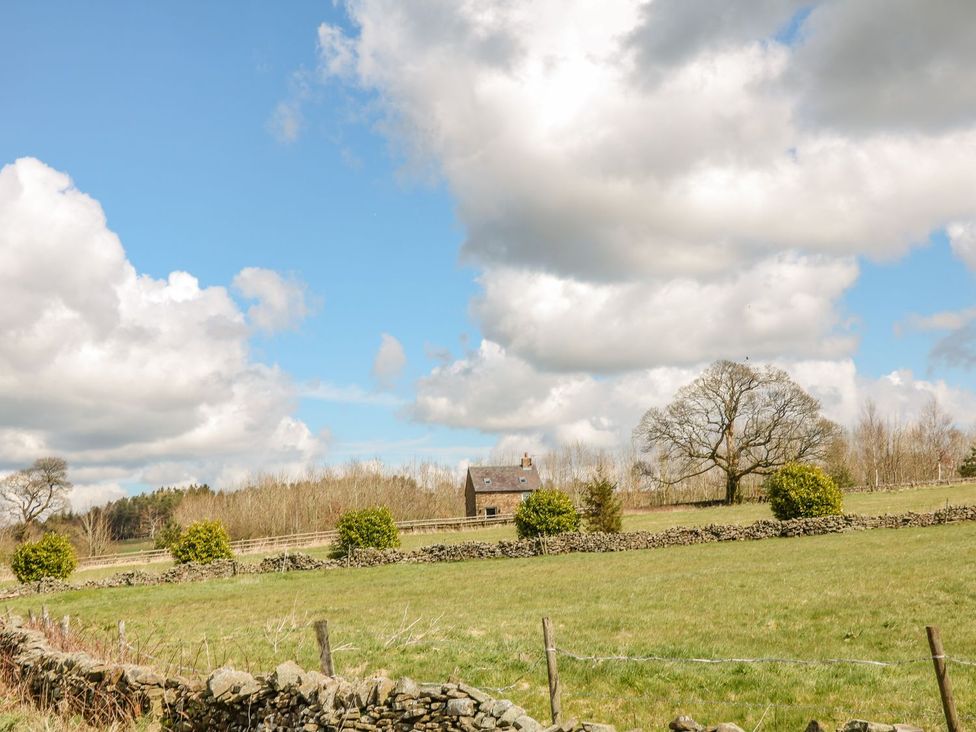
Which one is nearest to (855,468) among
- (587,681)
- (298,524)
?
(298,524)

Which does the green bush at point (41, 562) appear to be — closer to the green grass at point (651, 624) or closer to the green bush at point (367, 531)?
the green grass at point (651, 624)

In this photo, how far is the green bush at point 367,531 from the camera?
3772 cm

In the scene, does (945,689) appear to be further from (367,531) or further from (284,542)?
(284,542)

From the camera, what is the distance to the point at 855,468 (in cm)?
8781

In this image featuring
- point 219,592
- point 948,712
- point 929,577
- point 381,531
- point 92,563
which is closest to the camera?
point 948,712

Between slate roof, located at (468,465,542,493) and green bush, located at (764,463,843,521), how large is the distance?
1455 inches

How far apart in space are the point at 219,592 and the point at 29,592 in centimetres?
1175

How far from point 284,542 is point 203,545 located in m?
17.7

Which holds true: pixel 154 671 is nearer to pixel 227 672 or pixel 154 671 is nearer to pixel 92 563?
pixel 227 672

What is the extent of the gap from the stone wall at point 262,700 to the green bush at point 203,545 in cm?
2599

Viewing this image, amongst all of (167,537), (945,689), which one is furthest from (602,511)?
(167,537)

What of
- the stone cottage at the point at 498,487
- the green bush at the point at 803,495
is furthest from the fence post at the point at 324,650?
the stone cottage at the point at 498,487

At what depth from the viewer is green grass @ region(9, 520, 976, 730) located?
28.9ft

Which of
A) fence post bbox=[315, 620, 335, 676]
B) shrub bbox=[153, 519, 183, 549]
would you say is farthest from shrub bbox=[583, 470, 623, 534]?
shrub bbox=[153, 519, 183, 549]
